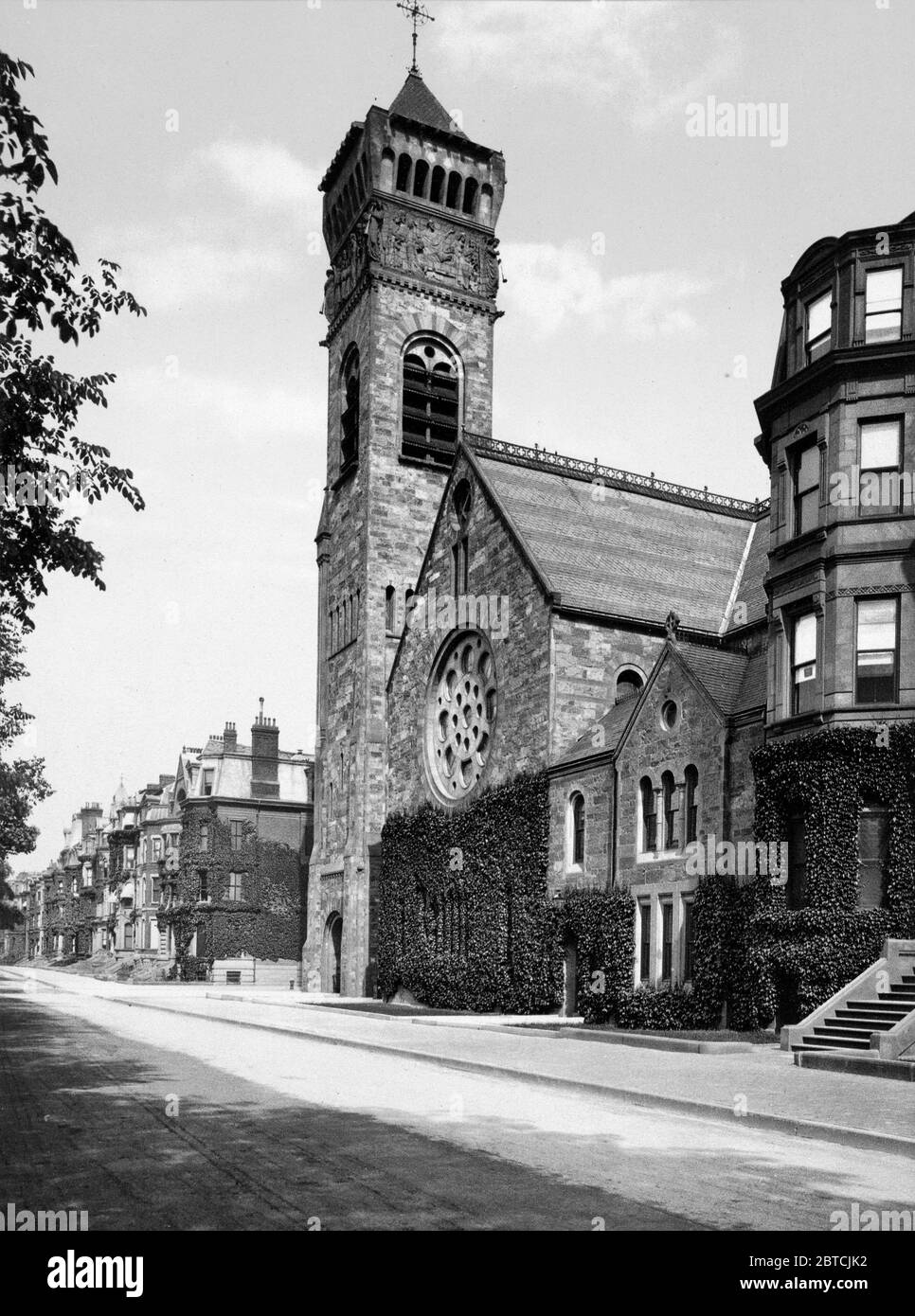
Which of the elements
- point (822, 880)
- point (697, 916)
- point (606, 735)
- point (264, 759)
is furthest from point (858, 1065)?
point (264, 759)

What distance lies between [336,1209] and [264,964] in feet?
211

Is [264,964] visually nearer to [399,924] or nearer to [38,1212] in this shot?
[399,924]

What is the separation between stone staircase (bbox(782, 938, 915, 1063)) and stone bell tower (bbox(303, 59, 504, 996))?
2742 cm

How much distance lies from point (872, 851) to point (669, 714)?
7003mm

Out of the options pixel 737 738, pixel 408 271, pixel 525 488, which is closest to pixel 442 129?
pixel 408 271

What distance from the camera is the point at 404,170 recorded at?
52.9 m

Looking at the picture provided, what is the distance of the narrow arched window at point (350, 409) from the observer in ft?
173

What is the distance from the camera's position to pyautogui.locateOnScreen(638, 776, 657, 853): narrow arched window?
1198 inches

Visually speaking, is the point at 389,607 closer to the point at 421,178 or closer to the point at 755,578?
the point at 755,578

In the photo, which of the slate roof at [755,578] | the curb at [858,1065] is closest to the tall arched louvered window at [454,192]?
the slate roof at [755,578]

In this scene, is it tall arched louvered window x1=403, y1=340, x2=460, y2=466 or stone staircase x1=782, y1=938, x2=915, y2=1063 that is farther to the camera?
tall arched louvered window x1=403, y1=340, x2=460, y2=466

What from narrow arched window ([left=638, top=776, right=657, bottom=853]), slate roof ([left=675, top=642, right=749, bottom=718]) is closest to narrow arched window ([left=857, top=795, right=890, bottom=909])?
slate roof ([left=675, top=642, right=749, bottom=718])

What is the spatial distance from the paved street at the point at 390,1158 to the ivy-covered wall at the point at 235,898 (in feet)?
179

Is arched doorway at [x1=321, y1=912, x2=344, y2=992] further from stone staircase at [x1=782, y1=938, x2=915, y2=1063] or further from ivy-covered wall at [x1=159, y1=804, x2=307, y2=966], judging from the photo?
stone staircase at [x1=782, y1=938, x2=915, y2=1063]
